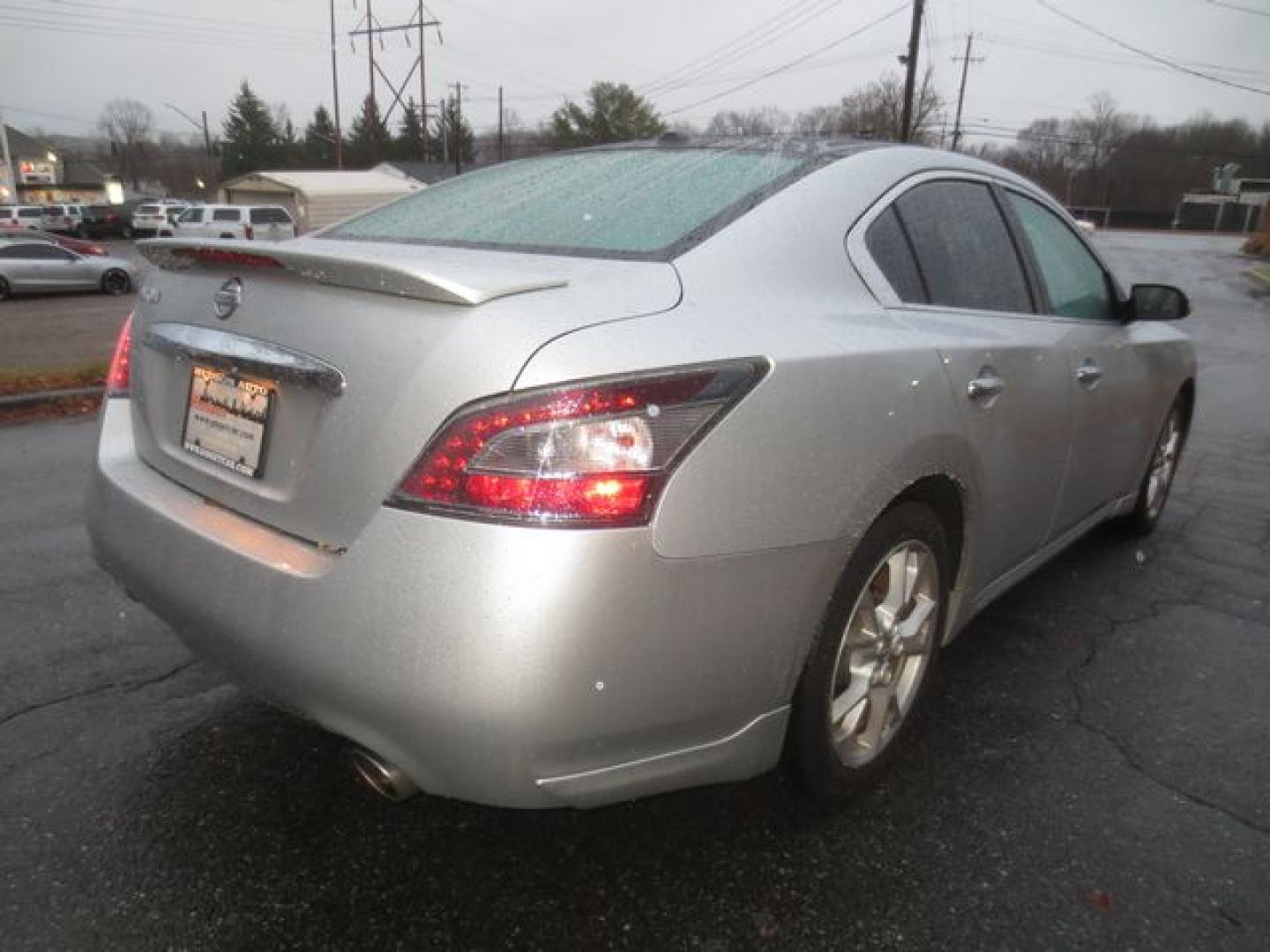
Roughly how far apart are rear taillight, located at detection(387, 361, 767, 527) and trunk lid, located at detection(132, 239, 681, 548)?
5 centimetres

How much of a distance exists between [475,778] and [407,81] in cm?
4802

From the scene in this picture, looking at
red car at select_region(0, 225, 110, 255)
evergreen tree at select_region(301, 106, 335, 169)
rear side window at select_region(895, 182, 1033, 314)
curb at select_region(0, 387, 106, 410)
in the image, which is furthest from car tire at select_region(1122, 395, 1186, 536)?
evergreen tree at select_region(301, 106, 335, 169)

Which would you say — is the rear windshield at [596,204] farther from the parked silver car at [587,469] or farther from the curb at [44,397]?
the curb at [44,397]

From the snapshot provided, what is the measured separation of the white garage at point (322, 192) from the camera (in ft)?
156

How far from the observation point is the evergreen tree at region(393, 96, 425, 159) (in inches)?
3241

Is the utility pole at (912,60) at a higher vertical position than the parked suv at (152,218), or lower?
higher

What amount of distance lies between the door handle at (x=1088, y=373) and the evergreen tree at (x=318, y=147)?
88.6 m

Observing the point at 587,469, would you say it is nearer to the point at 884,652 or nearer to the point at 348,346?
the point at 348,346

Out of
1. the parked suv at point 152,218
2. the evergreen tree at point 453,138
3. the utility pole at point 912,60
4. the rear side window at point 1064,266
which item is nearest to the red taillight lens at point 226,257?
the rear side window at point 1064,266

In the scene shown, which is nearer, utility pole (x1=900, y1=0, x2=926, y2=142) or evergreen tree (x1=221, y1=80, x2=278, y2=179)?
utility pole (x1=900, y1=0, x2=926, y2=142)

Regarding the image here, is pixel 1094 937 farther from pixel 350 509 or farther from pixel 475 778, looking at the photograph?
pixel 350 509

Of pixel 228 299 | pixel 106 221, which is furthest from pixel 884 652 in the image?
pixel 106 221

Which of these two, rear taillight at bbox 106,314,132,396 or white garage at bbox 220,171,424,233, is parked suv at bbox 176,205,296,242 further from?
rear taillight at bbox 106,314,132,396

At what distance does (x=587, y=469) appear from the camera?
148cm
